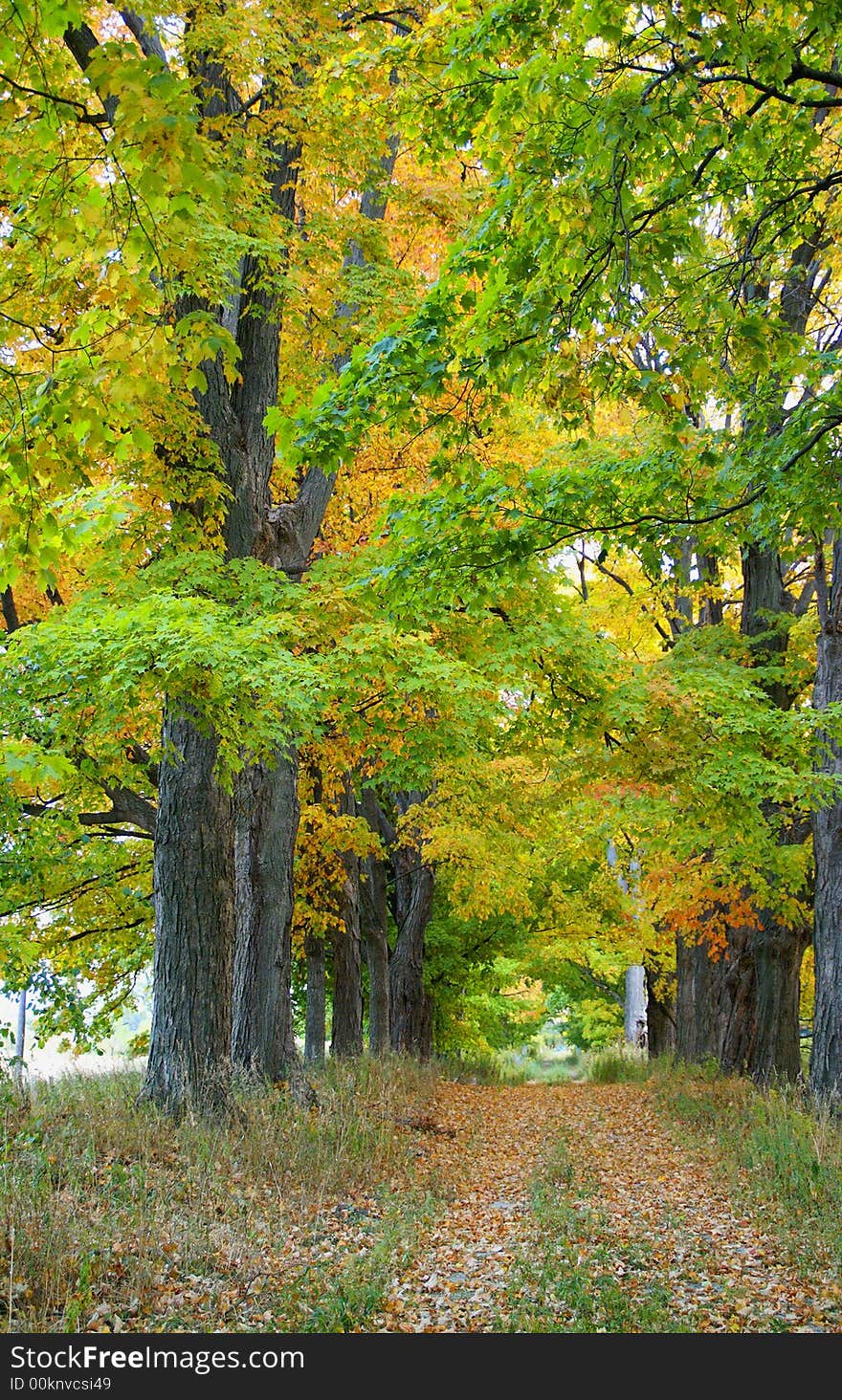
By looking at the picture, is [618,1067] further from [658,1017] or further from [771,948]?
[771,948]

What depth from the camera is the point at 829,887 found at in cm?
1084

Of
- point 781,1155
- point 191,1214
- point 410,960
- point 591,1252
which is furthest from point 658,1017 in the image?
point 191,1214

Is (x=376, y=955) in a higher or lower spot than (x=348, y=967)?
higher

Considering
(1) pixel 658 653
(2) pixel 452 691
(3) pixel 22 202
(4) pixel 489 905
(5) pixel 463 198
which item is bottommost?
(4) pixel 489 905

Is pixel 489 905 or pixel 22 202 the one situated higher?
pixel 22 202

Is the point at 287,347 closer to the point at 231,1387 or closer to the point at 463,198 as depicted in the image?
the point at 463,198

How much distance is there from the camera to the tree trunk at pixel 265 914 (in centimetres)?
1140

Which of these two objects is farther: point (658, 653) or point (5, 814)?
point (658, 653)


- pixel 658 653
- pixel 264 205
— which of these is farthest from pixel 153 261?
pixel 658 653

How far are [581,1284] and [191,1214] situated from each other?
2474 mm

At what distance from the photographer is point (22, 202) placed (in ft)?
15.7

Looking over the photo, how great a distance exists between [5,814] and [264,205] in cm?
588

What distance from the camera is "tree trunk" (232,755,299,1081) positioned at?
11398mm

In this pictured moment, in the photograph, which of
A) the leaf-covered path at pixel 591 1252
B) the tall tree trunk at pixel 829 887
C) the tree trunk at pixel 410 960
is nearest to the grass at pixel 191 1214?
the leaf-covered path at pixel 591 1252
